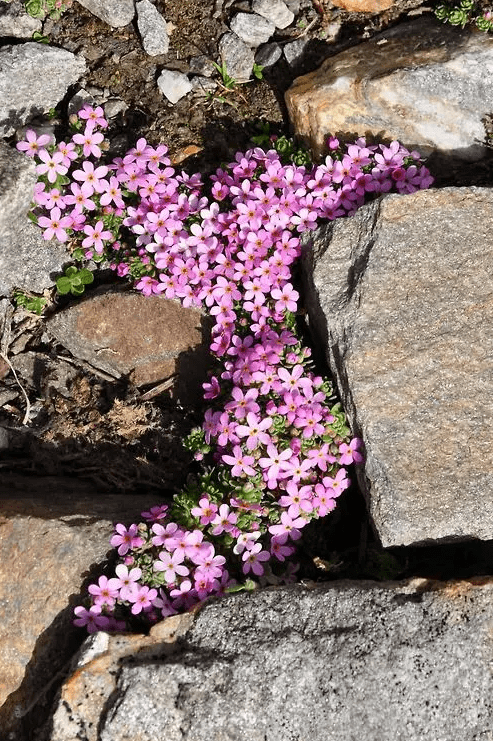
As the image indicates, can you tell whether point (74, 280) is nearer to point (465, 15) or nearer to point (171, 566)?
point (171, 566)

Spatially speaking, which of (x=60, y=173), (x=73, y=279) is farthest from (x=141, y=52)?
(x=73, y=279)

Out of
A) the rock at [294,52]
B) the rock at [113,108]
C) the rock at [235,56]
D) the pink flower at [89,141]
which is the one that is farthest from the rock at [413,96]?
the pink flower at [89,141]

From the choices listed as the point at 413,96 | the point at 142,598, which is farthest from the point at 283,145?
the point at 142,598

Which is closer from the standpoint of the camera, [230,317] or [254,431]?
[254,431]

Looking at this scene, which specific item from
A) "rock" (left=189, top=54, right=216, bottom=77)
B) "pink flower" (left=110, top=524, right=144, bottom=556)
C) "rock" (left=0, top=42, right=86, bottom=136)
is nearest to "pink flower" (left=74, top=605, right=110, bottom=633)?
"pink flower" (left=110, top=524, right=144, bottom=556)

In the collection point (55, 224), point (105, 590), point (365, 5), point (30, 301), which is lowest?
point (105, 590)

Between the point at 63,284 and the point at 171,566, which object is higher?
the point at 63,284

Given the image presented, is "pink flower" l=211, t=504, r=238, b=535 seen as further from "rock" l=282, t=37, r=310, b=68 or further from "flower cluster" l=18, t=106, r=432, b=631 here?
"rock" l=282, t=37, r=310, b=68

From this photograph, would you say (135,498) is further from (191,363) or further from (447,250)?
(447,250)
